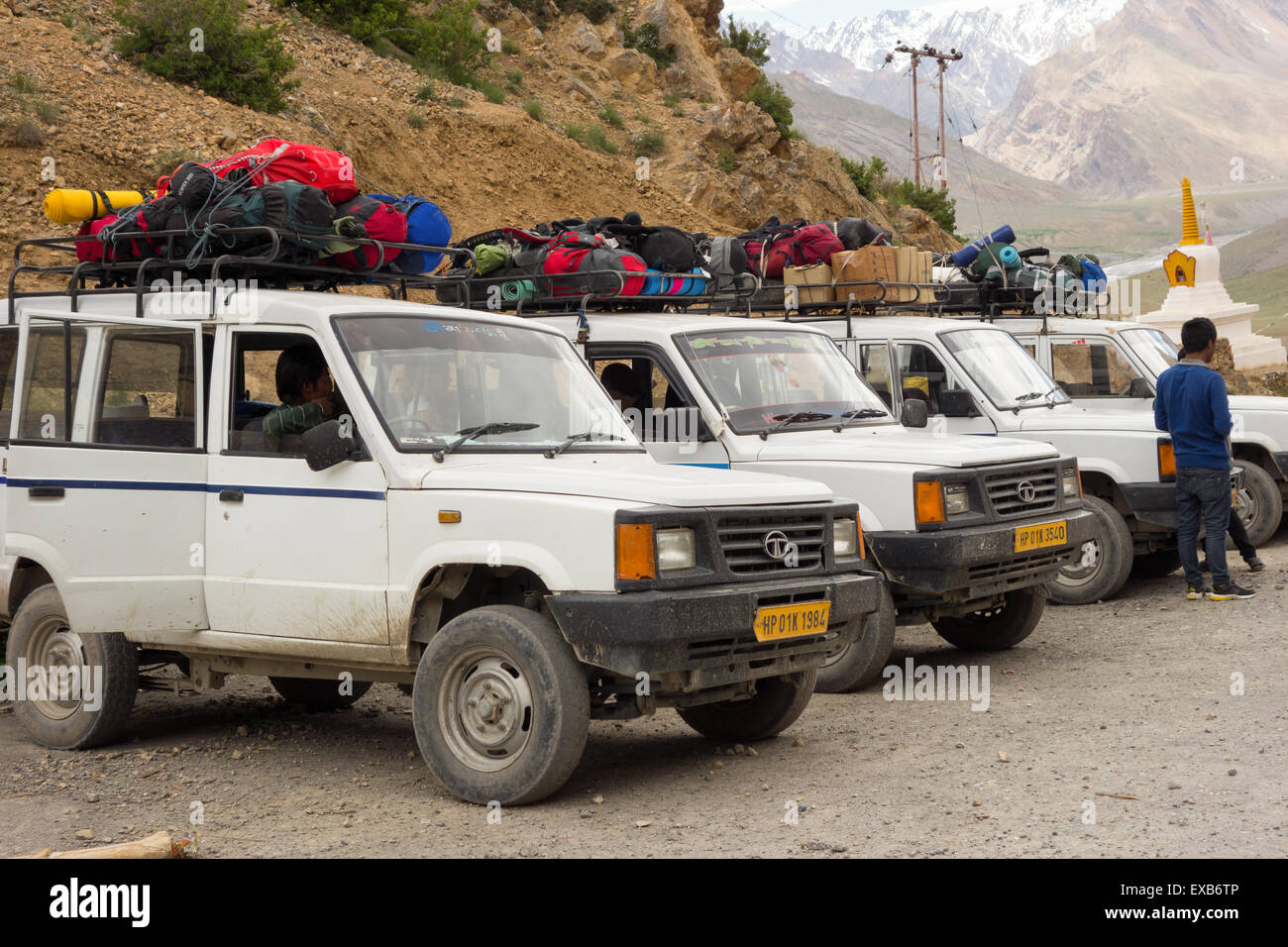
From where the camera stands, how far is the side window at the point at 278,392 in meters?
6.37

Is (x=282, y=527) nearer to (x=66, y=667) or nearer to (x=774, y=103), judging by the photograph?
(x=66, y=667)

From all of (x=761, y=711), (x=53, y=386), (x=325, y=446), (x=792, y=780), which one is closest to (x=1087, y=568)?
(x=761, y=711)

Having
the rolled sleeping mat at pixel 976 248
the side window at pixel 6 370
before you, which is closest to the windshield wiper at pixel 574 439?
the side window at pixel 6 370

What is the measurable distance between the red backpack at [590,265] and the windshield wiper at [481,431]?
2964 millimetres

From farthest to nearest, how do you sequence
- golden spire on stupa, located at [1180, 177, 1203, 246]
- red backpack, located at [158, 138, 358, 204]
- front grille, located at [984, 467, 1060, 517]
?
1. golden spire on stupa, located at [1180, 177, 1203, 246]
2. front grille, located at [984, 467, 1060, 517]
3. red backpack, located at [158, 138, 358, 204]

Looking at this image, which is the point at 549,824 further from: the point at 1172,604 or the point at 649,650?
the point at 1172,604

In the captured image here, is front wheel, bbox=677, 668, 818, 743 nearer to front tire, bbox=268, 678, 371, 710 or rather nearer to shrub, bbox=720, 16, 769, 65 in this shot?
front tire, bbox=268, 678, 371, 710

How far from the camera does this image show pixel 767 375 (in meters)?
8.81

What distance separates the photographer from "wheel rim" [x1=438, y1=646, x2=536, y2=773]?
5.62 m

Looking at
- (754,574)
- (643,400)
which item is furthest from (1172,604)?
(754,574)

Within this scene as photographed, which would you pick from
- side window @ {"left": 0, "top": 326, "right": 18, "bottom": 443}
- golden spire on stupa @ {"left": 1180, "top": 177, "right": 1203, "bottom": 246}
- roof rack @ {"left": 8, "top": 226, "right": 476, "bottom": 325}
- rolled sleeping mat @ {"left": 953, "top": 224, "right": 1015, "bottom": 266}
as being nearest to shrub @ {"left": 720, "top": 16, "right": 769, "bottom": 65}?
golden spire on stupa @ {"left": 1180, "top": 177, "right": 1203, "bottom": 246}

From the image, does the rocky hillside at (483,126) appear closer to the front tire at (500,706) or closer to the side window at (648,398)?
the side window at (648,398)

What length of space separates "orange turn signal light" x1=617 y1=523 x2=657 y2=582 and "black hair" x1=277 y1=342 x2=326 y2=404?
183 centimetres
